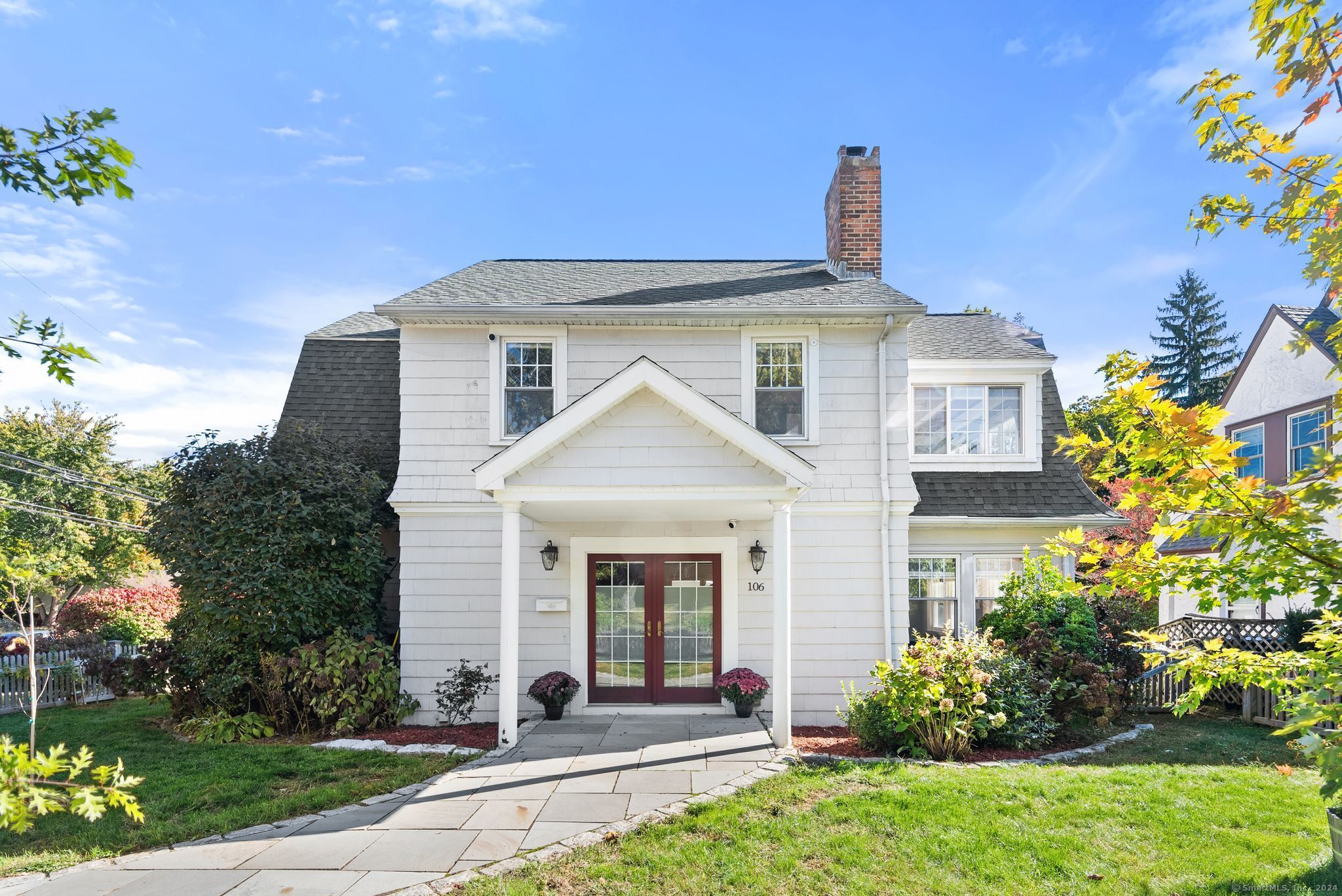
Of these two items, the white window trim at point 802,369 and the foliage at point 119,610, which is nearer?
the white window trim at point 802,369

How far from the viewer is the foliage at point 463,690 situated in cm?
995

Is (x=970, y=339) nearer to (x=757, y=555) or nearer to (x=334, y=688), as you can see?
(x=757, y=555)

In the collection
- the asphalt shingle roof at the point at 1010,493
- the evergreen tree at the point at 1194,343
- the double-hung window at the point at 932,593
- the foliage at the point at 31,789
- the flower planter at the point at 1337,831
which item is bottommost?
the flower planter at the point at 1337,831

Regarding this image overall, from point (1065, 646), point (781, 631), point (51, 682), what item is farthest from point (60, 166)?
point (51, 682)

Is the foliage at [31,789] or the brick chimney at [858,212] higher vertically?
the brick chimney at [858,212]

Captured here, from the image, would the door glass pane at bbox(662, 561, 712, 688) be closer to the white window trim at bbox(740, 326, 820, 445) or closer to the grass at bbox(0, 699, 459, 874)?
the white window trim at bbox(740, 326, 820, 445)

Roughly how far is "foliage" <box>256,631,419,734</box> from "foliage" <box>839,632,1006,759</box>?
20.6 ft

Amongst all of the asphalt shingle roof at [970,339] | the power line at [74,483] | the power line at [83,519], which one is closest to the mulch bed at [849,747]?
the asphalt shingle roof at [970,339]

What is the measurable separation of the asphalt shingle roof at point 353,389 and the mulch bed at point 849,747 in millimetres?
7280

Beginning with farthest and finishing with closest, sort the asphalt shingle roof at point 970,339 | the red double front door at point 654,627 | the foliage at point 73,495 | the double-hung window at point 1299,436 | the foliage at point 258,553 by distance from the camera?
1. the foliage at point 73,495
2. the double-hung window at point 1299,436
3. the asphalt shingle roof at point 970,339
4. the red double front door at point 654,627
5. the foliage at point 258,553

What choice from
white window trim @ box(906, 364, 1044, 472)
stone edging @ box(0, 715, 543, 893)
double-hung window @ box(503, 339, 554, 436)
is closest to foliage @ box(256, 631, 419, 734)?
stone edging @ box(0, 715, 543, 893)

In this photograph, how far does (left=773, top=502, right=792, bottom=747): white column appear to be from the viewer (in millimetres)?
8430

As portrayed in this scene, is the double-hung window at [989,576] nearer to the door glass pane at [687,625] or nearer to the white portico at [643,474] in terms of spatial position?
the white portico at [643,474]

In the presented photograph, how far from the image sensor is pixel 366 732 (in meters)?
9.70
